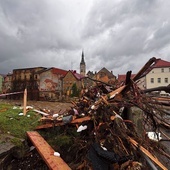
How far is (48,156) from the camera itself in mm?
2609

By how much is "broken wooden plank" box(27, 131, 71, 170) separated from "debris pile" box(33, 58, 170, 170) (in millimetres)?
215

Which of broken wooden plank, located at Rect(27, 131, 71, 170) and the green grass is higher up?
the green grass

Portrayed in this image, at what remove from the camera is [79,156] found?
2.77m

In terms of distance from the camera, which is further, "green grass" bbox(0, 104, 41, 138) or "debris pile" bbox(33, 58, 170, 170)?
"green grass" bbox(0, 104, 41, 138)

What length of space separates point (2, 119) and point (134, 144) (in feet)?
10.2

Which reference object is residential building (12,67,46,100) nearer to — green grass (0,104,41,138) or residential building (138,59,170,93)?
residential building (138,59,170,93)

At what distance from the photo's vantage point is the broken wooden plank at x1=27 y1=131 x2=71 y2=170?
2.37 m

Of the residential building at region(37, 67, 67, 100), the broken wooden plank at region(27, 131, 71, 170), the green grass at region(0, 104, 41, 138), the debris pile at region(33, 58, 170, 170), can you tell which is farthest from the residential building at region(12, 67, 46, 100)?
the debris pile at region(33, 58, 170, 170)

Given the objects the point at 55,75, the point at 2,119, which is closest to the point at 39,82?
the point at 55,75

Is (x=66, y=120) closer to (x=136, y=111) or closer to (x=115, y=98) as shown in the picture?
(x=115, y=98)

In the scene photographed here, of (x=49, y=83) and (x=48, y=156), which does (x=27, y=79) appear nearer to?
(x=49, y=83)

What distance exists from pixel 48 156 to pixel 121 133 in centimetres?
112

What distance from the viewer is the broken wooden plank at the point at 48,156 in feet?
7.79

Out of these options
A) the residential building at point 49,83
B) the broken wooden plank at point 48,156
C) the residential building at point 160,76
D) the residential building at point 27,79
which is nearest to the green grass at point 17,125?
the broken wooden plank at point 48,156
